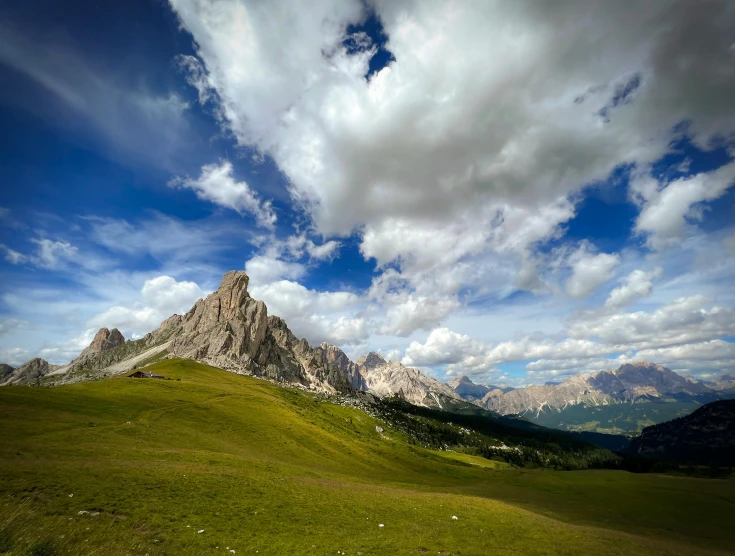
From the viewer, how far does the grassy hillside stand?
910 inches

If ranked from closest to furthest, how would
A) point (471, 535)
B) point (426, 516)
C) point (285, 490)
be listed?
point (471, 535) < point (426, 516) < point (285, 490)

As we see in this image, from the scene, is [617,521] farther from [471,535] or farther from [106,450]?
[106,450]

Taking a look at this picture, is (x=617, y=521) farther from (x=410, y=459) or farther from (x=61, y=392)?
(x=61, y=392)

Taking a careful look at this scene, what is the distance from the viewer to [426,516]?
35.7 m

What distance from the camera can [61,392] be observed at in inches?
2867

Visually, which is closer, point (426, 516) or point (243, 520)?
point (243, 520)

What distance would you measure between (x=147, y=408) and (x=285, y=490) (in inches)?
2010

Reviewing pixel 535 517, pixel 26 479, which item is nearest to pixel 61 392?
pixel 26 479

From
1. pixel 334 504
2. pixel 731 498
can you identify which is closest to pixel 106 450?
pixel 334 504

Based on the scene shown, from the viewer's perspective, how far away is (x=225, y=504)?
101 feet

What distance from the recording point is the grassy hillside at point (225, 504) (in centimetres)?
2312

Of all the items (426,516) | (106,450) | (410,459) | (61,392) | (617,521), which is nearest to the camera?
(426,516)

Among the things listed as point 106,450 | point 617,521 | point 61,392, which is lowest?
point 617,521

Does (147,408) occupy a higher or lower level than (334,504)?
higher
